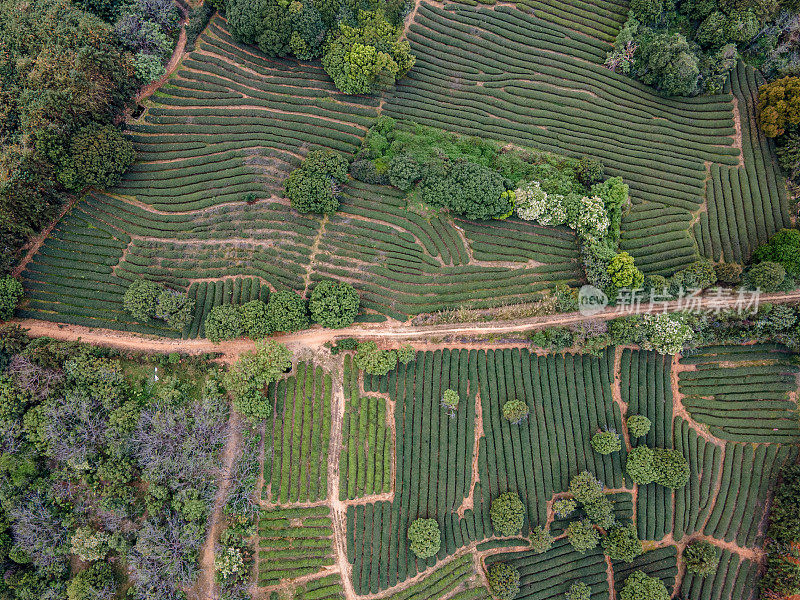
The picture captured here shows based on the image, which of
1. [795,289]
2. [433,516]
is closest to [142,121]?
[433,516]

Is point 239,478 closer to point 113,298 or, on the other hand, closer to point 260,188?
point 113,298

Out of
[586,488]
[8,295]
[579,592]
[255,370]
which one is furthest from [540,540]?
[8,295]

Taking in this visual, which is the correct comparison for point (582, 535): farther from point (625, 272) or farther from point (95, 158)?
point (95, 158)

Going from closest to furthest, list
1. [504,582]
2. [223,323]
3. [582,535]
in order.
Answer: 1. [504,582]
2. [223,323]
3. [582,535]

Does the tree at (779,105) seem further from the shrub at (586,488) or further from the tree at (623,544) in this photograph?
the tree at (623,544)

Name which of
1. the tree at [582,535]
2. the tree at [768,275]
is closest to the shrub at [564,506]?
the tree at [582,535]

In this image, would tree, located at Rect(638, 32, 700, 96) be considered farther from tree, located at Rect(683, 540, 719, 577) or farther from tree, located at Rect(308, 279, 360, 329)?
tree, located at Rect(683, 540, 719, 577)
